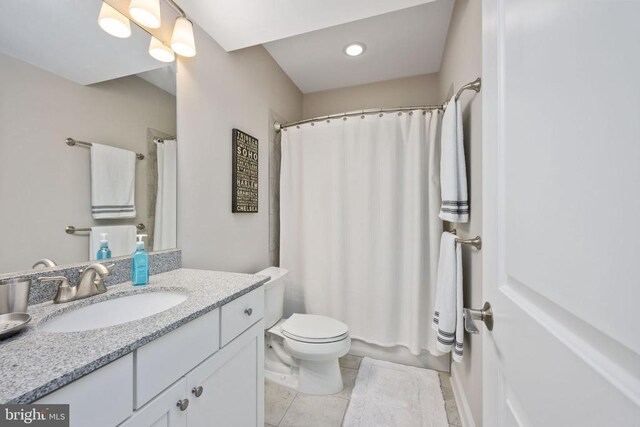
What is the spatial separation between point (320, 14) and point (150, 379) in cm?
170

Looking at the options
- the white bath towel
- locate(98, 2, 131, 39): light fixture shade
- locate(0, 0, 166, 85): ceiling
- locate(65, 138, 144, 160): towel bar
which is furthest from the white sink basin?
the white bath towel

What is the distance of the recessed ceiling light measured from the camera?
1.97m

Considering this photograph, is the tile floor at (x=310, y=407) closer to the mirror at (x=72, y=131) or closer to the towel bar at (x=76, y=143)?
the mirror at (x=72, y=131)

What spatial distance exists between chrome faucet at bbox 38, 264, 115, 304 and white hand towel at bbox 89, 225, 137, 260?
0.34 ft

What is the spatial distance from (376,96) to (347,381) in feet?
8.20

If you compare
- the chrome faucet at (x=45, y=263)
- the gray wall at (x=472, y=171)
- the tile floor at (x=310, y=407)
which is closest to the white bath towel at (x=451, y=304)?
the gray wall at (x=472, y=171)

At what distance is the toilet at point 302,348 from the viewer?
4.98ft

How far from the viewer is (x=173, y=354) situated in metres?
0.71

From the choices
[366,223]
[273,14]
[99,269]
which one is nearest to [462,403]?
[366,223]

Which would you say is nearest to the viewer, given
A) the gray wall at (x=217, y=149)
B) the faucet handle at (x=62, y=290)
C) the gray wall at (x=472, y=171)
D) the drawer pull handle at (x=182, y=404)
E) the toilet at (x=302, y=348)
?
the drawer pull handle at (x=182, y=404)

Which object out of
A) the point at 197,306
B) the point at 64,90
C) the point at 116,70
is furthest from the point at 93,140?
the point at 197,306

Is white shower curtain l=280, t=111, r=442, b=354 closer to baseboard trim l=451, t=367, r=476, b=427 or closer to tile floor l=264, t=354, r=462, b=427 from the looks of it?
baseboard trim l=451, t=367, r=476, b=427

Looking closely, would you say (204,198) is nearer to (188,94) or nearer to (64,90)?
(188,94)

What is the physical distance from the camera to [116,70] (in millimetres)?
1070
